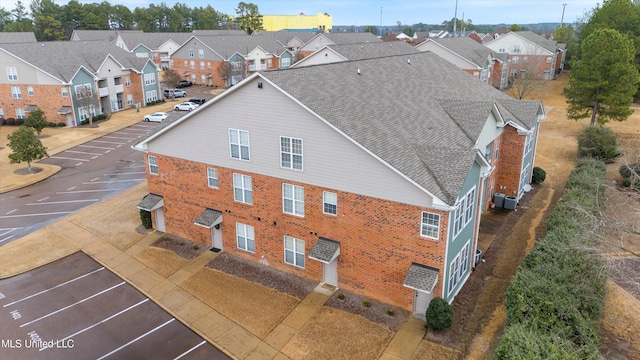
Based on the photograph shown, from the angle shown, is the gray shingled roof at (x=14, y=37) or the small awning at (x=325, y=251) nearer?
the small awning at (x=325, y=251)

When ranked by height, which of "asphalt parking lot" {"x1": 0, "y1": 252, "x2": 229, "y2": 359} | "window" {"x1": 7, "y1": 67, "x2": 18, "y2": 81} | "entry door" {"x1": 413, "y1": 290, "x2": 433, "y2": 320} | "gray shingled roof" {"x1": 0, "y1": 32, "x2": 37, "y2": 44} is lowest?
"asphalt parking lot" {"x1": 0, "y1": 252, "x2": 229, "y2": 359}

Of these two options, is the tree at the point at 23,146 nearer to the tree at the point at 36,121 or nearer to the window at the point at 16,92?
the tree at the point at 36,121

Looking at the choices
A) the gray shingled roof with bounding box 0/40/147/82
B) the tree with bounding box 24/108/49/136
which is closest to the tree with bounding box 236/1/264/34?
the gray shingled roof with bounding box 0/40/147/82

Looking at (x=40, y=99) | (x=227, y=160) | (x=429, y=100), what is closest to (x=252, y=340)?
(x=227, y=160)

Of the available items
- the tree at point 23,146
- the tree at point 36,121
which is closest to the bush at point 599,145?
the tree at point 23,146

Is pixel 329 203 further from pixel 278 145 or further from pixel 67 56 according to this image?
pixel 67 56

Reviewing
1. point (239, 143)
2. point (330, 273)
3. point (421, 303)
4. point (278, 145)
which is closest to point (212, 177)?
point (239, 143)

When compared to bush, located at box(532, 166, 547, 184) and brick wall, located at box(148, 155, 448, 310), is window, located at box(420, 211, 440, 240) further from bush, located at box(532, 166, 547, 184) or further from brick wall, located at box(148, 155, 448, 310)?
bush, located at box(532, 166, 547, 184)
